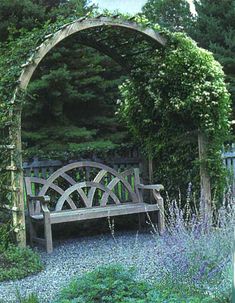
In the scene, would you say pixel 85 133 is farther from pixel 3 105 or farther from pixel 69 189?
pixel 3 105

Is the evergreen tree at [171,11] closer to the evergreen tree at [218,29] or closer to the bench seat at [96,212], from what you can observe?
the evergreen tree at [218,29]

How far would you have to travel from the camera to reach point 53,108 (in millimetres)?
10922

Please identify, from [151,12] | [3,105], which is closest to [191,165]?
[3,105]

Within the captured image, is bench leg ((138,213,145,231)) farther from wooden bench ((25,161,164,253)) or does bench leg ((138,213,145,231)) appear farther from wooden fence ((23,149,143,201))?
wooden fence ((23,149,143,201))

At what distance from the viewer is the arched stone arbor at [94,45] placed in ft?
19.1

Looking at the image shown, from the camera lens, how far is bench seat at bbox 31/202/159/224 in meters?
6.32

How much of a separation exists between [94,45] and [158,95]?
1166mm

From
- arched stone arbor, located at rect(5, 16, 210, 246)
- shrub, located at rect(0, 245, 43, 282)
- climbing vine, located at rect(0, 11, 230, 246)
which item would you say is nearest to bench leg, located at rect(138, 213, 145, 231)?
climbing vine, located at rect(0, 11, 230, 246)

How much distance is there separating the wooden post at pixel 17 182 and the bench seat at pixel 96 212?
0.47 m

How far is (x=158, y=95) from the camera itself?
7.07 m

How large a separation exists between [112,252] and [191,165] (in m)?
1.82

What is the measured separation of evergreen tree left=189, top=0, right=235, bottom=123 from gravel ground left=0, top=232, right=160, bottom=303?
8784 mm

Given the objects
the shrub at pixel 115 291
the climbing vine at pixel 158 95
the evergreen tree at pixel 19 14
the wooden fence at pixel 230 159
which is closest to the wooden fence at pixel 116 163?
the wooden fence at pixel 230 159

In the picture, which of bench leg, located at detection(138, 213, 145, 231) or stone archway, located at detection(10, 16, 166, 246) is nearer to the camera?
stone archway, located at detection(10, 16, 166, 246)
